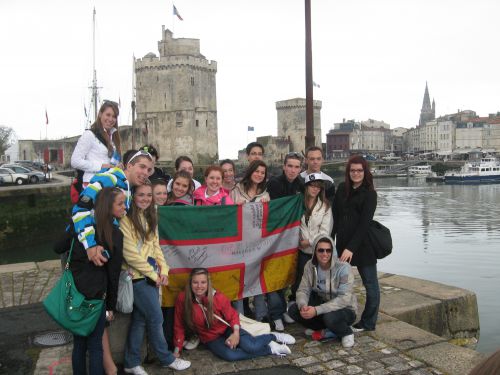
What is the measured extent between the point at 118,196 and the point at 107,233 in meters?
0.31

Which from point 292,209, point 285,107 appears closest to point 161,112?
point 285,107

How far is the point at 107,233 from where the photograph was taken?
13.3 feet

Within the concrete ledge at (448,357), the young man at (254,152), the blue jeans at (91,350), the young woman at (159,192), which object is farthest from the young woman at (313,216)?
the blue jeans at (91,350)

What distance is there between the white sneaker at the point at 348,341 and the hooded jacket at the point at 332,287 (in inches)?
11.4

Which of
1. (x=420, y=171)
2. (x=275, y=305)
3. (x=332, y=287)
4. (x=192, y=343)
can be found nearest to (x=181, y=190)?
(x=192, y=343)

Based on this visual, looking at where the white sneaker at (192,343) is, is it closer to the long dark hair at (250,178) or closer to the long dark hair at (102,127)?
the long dark hair at (250,178)

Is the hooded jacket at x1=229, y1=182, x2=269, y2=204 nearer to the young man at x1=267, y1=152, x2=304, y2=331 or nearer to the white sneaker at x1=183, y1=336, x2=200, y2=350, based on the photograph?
the young man at x1=267, y1=152, x2=304, y2=331

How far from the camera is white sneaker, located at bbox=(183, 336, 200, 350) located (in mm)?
5070

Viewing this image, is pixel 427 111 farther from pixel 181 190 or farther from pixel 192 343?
pixel 192 343

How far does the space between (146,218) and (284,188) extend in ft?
6.86

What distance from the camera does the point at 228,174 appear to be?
619 centimetres

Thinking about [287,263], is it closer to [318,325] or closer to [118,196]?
[318,325]

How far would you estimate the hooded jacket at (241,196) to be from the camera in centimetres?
586

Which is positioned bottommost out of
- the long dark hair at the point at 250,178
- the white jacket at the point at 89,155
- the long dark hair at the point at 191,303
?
the long dark hair at the point at 191,303
